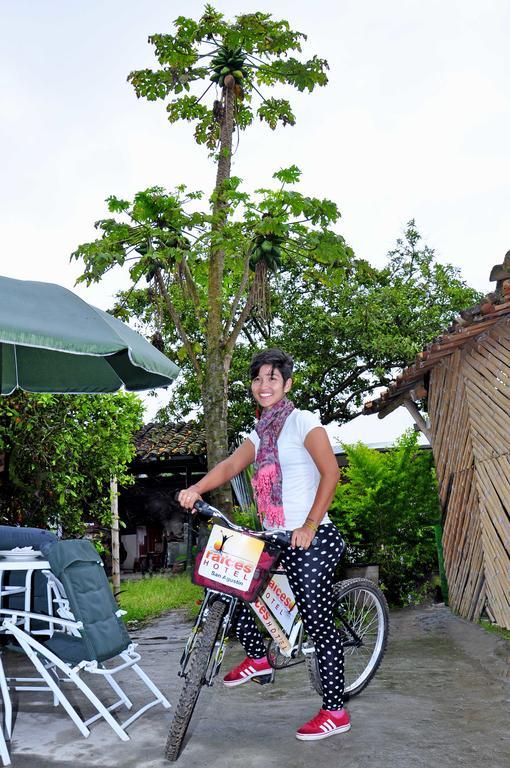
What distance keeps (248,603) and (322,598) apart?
1.24 feet

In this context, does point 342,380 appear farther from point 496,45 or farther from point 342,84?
point 496,45

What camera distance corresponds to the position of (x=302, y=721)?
362 centimetres

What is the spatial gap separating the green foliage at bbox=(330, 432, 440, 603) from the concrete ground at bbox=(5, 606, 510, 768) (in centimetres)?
315

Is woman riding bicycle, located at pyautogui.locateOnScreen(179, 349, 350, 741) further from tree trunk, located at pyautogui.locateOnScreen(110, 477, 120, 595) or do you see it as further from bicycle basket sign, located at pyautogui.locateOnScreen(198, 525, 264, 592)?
tree trunk, located at pyautogui.locateOnScreen(110, 477, 120, 595)

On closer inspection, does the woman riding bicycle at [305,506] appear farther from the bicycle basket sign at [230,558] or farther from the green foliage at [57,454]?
the green foliage at [57,454]

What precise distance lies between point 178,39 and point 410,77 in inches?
178

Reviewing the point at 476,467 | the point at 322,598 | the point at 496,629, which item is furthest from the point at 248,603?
the point at 496,629

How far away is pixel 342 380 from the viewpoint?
63.6 feet

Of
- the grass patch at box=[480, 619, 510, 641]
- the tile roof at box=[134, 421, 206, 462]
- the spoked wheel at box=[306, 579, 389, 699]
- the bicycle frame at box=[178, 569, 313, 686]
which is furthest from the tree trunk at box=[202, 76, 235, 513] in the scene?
the tile roof at box=[134, 421, 206, 462]

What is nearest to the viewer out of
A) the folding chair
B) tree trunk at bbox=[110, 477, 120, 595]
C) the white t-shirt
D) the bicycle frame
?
the folding chair

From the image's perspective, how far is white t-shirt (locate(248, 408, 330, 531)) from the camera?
11.3 ft

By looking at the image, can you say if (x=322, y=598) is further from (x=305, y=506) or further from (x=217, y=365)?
(x=217, y=365)

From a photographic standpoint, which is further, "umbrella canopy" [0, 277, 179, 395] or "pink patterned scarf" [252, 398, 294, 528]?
"pink patterned scarf" [252, 398, 294, 528]

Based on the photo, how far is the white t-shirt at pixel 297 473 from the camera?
3.44 m
